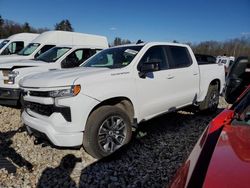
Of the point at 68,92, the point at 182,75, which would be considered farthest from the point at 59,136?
the point at 182,75

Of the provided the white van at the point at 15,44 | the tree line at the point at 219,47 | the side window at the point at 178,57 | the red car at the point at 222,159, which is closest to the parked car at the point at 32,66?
the side window at the point at 178,57

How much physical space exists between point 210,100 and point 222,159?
209 inches

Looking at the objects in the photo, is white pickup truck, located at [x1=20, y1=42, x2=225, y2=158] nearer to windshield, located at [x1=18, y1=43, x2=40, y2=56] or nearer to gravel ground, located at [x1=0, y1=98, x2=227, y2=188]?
gravel ground, located at [x1=0, y1=98, x2=227, y2=188]

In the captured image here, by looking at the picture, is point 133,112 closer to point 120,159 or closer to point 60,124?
point 120,159

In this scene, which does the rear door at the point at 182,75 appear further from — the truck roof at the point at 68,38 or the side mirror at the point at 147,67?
the truck roof at the point at 68,38

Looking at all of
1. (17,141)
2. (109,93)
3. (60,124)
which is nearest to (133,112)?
(109,93)

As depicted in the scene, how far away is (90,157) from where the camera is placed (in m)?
4.17

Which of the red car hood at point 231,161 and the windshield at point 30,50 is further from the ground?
the windshield at point 30,50

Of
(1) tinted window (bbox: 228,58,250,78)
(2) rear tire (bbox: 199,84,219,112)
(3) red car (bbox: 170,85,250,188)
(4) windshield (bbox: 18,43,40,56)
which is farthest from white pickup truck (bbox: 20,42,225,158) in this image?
(4) windshield (bbox: 18,43,40,56)

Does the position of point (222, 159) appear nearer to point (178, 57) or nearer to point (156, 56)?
point (156, 56)

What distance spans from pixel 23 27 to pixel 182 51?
6081 centimetres

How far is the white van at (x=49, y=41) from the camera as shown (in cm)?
970

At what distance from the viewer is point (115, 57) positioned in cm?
498

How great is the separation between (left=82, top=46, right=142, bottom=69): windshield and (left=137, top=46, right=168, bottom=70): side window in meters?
0.19
